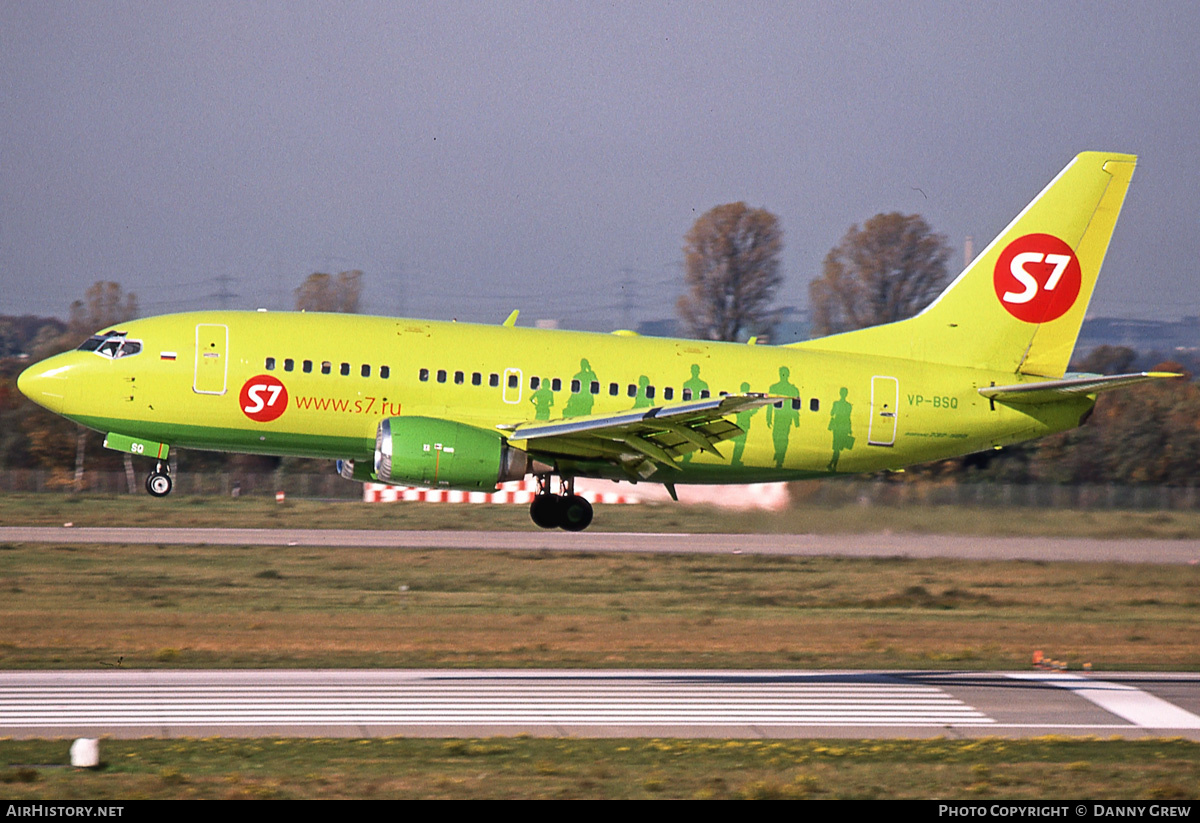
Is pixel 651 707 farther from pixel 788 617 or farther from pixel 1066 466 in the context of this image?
pixel 1066 466

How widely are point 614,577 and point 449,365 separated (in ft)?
51.2

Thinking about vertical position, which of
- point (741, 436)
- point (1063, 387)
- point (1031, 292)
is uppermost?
point (1031, 292)

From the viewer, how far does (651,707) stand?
27.4m

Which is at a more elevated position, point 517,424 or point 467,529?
point 517,424

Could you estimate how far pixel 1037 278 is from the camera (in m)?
35.2

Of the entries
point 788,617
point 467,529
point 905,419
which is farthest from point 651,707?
point 467,529

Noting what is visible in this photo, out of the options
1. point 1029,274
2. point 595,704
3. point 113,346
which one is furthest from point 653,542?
point 113,346

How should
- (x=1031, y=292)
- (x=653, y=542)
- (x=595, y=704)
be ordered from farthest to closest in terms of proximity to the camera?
(x=653, y=542) < (x=1031, y=292) < (x=595, y=704)

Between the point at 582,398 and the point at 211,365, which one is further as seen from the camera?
the point at 582,398

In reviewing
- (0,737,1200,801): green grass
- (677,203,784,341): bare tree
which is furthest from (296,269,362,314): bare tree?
(0,737,1200,801): green grass

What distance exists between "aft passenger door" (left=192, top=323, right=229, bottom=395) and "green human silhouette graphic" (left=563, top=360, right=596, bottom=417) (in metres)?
7.71

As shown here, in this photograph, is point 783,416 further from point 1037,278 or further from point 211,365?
point 211,365

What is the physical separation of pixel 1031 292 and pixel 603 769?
19415mm

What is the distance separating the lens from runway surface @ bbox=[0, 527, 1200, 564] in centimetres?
4997
